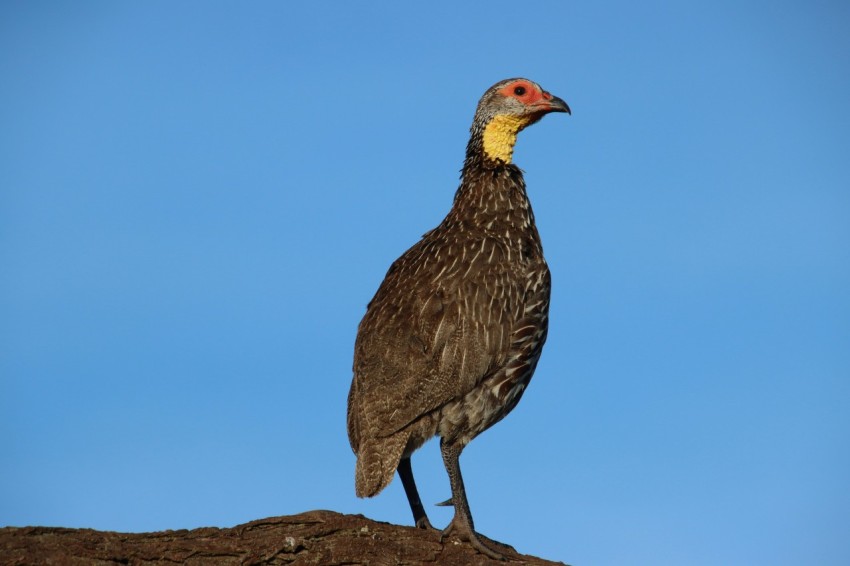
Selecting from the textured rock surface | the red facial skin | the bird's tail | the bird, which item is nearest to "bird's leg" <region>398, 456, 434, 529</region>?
the bird

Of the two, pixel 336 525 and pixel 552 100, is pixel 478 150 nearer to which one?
pixel 552 100

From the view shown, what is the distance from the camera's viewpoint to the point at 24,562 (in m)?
8.28

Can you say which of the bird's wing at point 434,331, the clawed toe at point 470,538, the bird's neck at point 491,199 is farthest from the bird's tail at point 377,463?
the bird's neck at point 491,199

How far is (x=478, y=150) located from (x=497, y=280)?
2.35 m

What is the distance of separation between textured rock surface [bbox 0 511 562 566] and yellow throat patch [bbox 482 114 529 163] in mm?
5050

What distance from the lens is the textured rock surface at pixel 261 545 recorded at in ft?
28.0

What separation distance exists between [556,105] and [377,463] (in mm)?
5226

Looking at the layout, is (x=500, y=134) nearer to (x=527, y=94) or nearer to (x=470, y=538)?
(x=527, y=94)

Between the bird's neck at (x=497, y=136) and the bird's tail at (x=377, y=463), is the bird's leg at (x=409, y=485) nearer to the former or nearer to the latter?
the bird's tail at (x=377, y=463)

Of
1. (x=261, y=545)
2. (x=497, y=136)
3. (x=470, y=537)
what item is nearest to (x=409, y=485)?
(x=470, y=537)

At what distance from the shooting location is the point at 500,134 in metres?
13.5

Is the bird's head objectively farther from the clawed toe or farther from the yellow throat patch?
the clawed toe

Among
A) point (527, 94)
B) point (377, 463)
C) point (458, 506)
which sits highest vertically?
point (527, 94)

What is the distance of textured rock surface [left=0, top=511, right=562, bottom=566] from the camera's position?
8523mm
